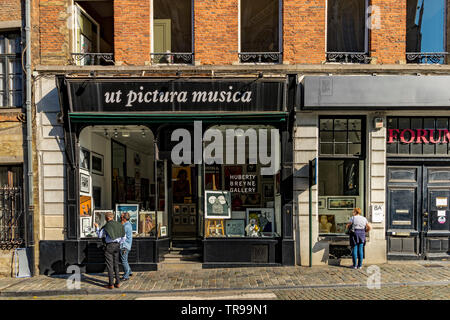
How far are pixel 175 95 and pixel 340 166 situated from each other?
529 centimetres

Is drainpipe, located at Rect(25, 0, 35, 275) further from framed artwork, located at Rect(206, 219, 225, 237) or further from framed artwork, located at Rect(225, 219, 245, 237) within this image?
framed artwork, located at Rect(225, 219, 245, 237)

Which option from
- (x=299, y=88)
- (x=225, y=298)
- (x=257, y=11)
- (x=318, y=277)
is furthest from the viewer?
(x=257, y=11)

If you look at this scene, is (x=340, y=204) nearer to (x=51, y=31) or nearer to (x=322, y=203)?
(x=322, y=203)

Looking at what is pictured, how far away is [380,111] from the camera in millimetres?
9359

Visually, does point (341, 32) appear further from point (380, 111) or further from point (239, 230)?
point (239, 230)

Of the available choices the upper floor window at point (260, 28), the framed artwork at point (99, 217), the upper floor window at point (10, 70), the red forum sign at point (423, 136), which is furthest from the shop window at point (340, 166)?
the upper floor window at point (10, 70)

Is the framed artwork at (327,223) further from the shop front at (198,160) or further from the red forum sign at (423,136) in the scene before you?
the red forum sign at (423,136)

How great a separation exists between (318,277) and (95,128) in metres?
7.57

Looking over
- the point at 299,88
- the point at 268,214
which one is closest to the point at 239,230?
the point at 268,214

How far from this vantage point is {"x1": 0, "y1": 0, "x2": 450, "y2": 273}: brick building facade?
30.3 ft

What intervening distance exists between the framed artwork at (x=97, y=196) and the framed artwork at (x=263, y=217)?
4681 millimetres

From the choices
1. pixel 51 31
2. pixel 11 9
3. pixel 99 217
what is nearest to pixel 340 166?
pixel 99 217

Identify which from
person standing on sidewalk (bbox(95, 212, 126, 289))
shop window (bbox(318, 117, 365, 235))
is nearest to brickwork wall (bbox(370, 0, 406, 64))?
shop window (bbox(318, 117, 365, 235))

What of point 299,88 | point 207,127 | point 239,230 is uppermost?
point 299,88
